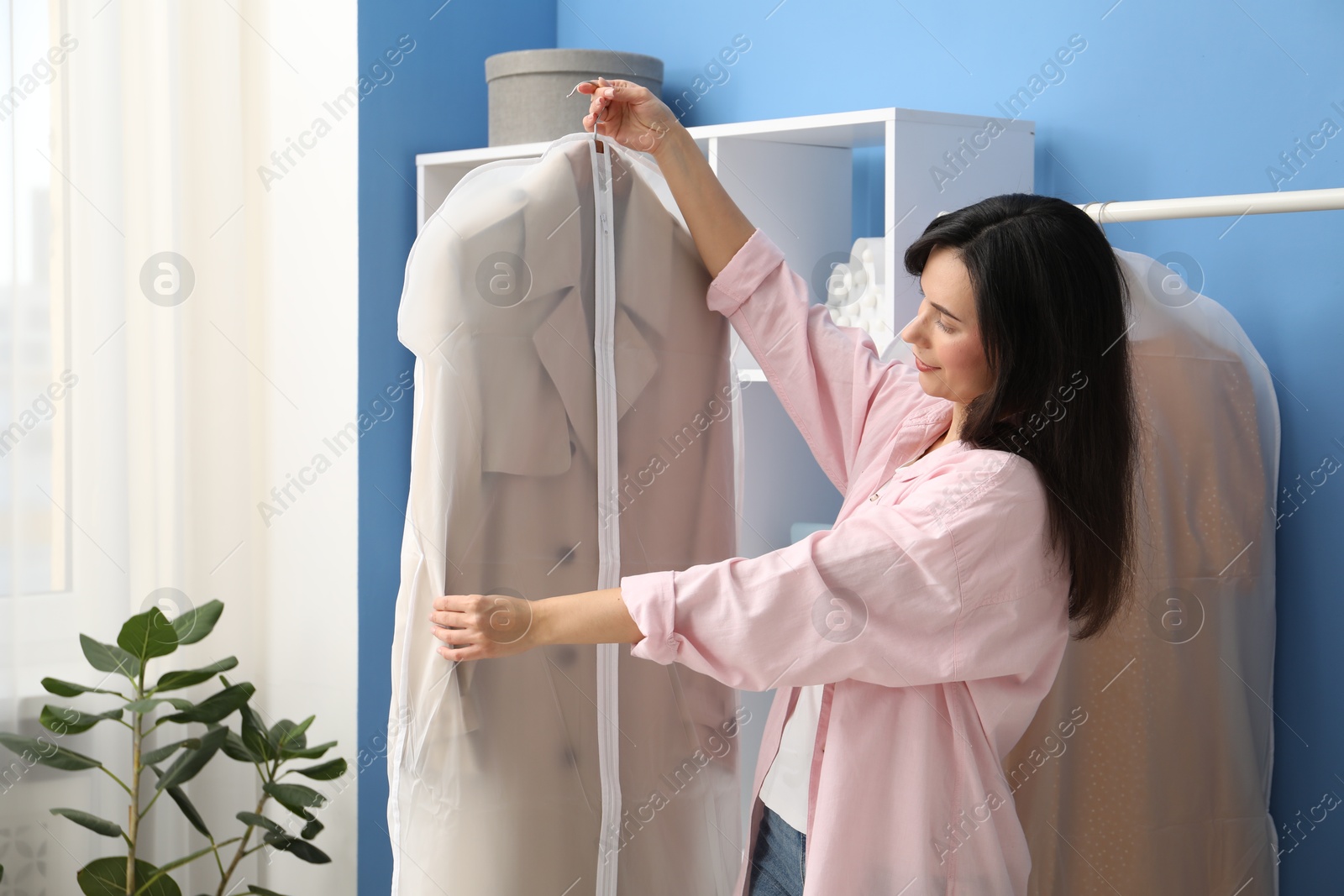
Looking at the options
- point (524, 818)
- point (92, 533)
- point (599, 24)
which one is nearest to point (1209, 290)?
point (524, 818)

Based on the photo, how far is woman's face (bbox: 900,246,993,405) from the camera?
1177 mm

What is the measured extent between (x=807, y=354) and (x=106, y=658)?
117cm

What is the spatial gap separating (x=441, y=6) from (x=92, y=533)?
1.11 m

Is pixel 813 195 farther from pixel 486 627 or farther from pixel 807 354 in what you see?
pixel 486 627

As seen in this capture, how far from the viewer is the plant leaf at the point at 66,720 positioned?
1755 millimetres

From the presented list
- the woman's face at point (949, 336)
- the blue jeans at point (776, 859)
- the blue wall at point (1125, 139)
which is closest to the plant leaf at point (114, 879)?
the blue wall at point (1125, 139)

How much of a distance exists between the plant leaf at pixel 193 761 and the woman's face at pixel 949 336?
1.26 m

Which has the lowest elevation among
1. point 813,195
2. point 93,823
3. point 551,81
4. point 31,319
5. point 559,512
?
point 93,823

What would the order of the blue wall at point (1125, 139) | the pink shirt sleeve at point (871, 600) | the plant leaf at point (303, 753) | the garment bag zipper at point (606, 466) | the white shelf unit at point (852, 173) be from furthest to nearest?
the plant leaf at point (303, 753), the white shelf unit at point (852, 173), the blue wall at point (1125, 139), the garment bag zipper at point (606, 466), the pink shirt sleeve at point (871, 600)

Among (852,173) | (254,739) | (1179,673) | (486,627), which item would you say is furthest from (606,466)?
(254,739)

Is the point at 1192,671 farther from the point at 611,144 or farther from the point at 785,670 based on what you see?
the point at 611,144

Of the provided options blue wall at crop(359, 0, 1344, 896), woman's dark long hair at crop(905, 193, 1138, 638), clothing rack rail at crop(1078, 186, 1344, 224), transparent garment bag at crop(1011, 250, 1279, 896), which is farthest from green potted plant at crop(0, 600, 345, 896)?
clothing rack rail at crop(1078, 186, 1344, 224)

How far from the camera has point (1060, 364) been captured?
114cm

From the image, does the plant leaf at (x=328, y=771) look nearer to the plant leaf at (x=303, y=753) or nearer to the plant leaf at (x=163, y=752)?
the plant leaf at (x=303, y=753)
